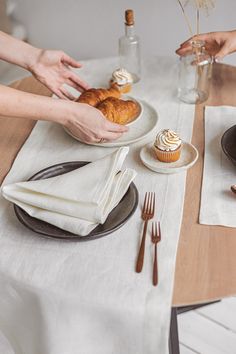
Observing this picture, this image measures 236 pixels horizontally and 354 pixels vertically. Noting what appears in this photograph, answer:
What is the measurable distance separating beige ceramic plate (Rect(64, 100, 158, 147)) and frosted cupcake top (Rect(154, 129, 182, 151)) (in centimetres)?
12

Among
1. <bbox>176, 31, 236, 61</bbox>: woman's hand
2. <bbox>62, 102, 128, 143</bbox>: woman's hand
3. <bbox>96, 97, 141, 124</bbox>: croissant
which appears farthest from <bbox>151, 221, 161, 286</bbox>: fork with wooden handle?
<bbox>176, 31, 236, 61</bbox>: woman's hand

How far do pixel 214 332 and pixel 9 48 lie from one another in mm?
1174

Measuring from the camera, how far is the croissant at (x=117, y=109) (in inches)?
56.6

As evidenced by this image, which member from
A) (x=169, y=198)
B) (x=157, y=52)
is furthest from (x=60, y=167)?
(x=157, y=52)

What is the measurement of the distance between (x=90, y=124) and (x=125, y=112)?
0.18m

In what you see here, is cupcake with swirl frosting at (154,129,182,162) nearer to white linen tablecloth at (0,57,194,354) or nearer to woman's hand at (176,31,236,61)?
white linen tablecloth at (0,57,194,354)

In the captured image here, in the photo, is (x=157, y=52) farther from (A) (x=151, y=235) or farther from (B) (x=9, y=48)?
(A) (x=151, y=235)

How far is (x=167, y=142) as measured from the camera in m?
1.28

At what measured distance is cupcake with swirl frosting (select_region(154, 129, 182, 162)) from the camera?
1276 mm

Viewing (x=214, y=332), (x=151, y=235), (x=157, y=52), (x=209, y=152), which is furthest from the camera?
(x=157, y=52)

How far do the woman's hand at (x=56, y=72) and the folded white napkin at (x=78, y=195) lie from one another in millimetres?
492

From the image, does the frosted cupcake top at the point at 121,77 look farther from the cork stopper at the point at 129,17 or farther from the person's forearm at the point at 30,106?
the person's forearm at the point at 30,106

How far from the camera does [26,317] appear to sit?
1084 millimetres

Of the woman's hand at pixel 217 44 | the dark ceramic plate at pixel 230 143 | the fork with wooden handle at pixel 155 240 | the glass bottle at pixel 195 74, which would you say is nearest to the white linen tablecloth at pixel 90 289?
the fork with wooden handle at pixel 155 240
